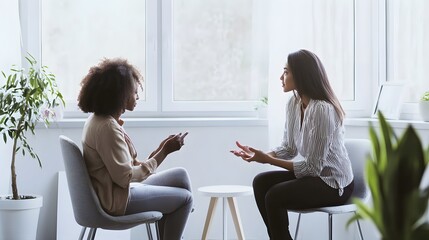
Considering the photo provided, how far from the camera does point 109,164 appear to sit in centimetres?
297

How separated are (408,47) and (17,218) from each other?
2478 millimetres

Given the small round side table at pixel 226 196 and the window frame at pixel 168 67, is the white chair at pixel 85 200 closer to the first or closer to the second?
the small round side table at pixel 226 196

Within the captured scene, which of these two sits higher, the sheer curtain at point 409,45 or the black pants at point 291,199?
the sheer curtain at point 409,45

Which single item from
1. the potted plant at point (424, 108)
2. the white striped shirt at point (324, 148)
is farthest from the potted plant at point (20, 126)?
the potted plant at point (424, 108)

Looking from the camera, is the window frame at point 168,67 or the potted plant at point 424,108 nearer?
the potted plant at point 424,108

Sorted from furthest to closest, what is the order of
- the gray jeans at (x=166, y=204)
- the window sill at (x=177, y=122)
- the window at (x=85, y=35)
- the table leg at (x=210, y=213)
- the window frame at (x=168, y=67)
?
the window at (x=85, y=35), the window frame at (x=168, y=67), the window sill at (x=177, y=122), the table leg at (x=210, y=213), the gray jeans at (x=166, y=204)

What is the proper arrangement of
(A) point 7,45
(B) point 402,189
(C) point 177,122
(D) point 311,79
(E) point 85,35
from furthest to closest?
(E) point 85,35 < (C) point 177,122 < (A) point 7,45 < (D) point 311,79 < (B) point 402,189

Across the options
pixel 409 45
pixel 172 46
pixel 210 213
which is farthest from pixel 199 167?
pixel 409 45

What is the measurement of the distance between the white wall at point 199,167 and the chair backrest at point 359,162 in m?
0.59

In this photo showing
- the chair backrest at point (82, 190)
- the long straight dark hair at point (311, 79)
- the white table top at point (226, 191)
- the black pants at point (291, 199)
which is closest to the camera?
the chair backrest at point (82, 190)

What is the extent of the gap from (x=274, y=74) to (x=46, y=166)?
153 cm

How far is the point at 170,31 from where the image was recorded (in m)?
4.50

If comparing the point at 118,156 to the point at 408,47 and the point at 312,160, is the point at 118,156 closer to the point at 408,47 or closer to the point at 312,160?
the point at 312,160

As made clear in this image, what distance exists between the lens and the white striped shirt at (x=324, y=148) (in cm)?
327
